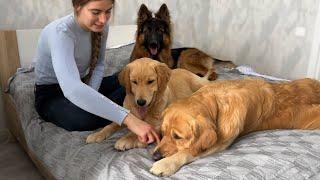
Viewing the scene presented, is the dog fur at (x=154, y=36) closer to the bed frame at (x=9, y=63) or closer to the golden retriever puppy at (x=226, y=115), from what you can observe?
the bed frame at (x=9, y=63)

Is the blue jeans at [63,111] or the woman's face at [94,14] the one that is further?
the blue jeans at [63,111]

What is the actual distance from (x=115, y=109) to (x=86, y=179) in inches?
14.0

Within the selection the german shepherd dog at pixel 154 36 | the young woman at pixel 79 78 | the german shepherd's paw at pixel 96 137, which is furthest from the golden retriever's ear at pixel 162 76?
the german shepherd dog at pixel 154 36

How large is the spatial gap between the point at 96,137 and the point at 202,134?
2.13 ft

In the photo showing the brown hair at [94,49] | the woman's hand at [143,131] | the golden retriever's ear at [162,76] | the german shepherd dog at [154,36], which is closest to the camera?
the woman's hand at [143,131]

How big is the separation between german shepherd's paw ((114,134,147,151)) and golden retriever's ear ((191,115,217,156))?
356 mm

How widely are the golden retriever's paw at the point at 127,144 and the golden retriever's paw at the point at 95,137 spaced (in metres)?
0.14

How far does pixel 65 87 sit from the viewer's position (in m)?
1.69

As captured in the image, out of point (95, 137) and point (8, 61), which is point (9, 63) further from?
point (95, 137)

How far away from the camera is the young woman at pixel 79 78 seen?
165 centimetres

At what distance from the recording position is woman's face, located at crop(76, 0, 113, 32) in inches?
70.6

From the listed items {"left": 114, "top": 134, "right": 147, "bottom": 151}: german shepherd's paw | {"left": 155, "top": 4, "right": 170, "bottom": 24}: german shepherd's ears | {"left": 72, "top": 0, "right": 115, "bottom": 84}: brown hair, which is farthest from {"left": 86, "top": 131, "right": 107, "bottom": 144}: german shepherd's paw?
{"left": 155, "top": 4, "right": 170, "bottom": 24}: german shepherd's ears

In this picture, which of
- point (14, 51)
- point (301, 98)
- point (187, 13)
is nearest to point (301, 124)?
point (301, 98)

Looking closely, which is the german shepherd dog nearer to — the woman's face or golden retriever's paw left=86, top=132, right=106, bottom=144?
the woman's face
